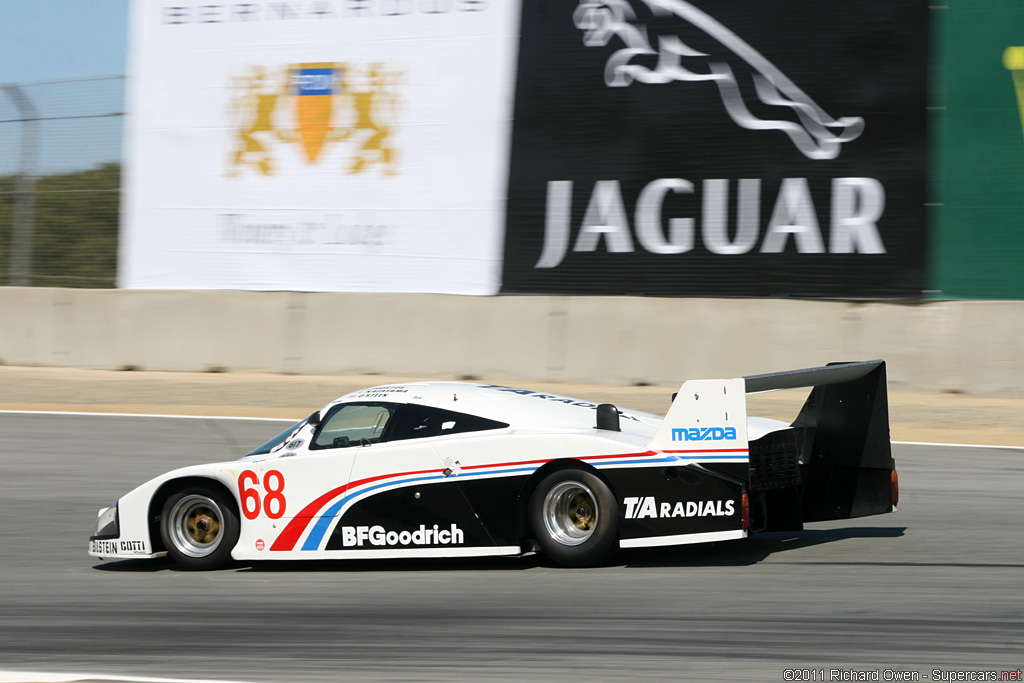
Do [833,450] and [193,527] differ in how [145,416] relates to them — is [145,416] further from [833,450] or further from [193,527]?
[833,450]

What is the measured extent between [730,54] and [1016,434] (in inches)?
254

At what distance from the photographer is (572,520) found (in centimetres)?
676

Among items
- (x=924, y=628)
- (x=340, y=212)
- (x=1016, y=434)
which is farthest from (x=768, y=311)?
(x=924, y=628)

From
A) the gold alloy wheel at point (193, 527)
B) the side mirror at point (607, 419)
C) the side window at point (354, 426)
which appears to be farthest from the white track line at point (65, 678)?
the side mirror at point (607, 419)

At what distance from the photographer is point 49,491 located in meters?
10.5

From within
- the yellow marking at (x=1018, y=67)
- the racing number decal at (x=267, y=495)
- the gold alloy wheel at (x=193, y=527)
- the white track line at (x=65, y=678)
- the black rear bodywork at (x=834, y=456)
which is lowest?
the white track line at (x=65, y=678)

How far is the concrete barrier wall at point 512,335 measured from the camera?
45.6ft

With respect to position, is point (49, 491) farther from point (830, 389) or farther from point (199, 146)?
point (199, 146)

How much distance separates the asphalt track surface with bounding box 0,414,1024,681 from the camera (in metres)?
5.04

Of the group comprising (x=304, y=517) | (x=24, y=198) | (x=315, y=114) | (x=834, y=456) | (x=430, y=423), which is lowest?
(x=304, y=517)

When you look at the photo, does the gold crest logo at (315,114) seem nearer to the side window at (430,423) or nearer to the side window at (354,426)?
the side window at (354,426)

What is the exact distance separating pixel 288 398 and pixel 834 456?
976 centimetres

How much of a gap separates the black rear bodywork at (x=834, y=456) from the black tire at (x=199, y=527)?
3358 millimetres

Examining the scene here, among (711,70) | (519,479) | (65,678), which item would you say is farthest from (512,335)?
(65,678)
